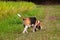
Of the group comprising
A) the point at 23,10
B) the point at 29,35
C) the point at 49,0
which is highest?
the point at 29,35

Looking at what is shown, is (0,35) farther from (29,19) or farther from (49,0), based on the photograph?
(49,0)

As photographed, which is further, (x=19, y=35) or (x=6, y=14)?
(x=6, y=14)

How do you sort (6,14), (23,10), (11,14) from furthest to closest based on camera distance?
(23,10) → (11,14) → (6,14)

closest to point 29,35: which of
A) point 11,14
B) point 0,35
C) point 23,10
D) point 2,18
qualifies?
point 0,35

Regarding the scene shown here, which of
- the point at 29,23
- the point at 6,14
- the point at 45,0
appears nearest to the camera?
the point at 29,23

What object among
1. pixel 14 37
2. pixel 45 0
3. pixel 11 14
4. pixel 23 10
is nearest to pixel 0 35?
pixel 14 37

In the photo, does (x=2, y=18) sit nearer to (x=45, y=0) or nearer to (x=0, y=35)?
(x=0, y=35)

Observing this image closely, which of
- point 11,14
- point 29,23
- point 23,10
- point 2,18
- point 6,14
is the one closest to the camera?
point 29,23

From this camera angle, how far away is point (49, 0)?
33.7m

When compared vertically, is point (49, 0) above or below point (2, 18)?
below

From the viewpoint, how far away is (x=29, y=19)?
28.6 ft

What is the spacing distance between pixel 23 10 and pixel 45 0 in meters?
17.1

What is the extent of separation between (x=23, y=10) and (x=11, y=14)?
329 cm

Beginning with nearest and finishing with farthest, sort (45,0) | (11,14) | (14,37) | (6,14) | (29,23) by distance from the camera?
1. (14,37)
2. (29,23)
3. (6,14)
4. (11,14)
5. (45,0)
